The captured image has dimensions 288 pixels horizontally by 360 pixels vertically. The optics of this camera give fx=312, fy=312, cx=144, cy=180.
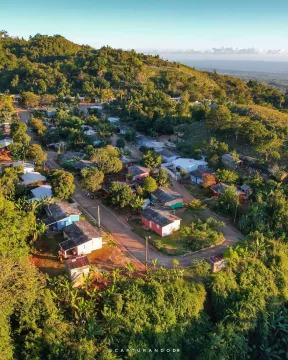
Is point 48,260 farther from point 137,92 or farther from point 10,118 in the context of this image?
point 137,92

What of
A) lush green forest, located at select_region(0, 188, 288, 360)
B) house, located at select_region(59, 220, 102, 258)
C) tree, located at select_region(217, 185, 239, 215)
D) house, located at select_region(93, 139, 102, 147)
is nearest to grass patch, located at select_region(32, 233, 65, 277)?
house, located at select_region(59, 220, 102, 258)

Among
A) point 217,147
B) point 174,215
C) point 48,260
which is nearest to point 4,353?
point 48,260

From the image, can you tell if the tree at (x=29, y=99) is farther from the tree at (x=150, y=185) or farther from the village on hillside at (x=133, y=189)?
the tree at (x=150, y=185)

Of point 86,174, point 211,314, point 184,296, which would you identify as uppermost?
point 86,174

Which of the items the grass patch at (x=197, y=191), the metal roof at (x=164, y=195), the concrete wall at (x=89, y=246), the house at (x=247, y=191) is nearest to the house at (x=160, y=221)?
the metal roof at (x=164, y=195)

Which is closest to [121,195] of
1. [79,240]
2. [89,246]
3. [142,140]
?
[89,246]
